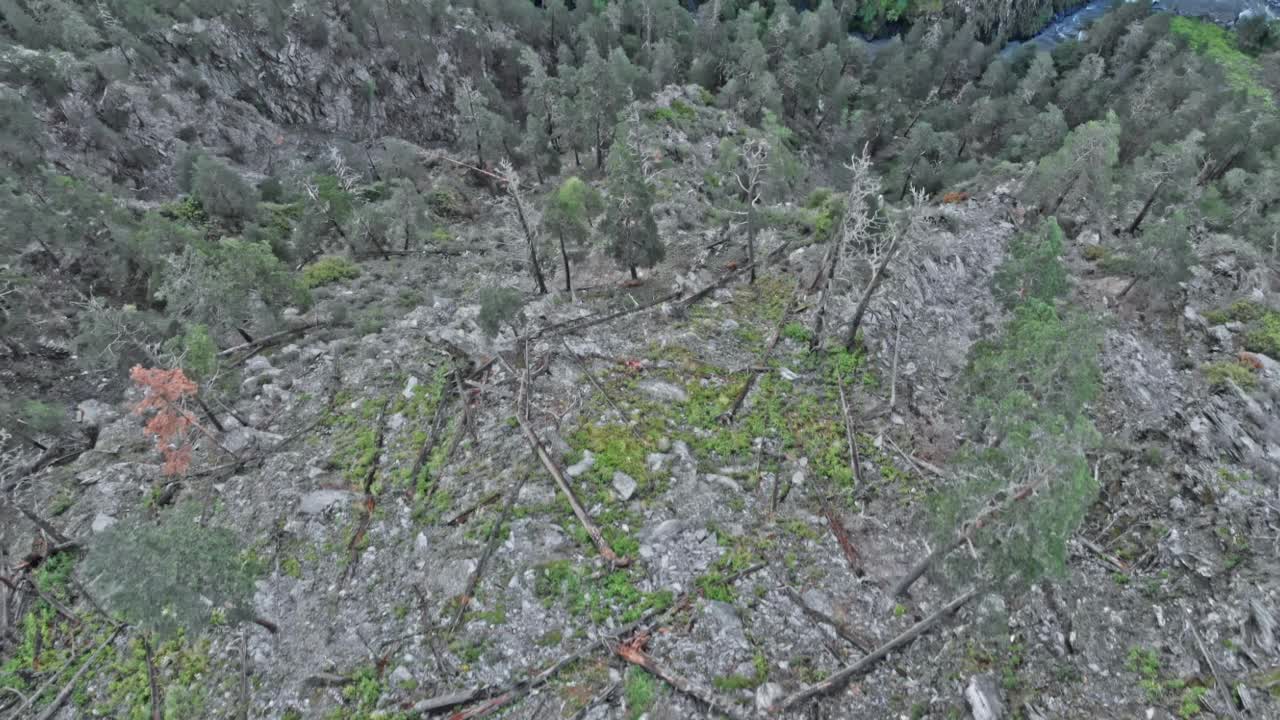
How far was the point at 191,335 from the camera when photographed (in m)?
22.7

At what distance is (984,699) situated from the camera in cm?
1569

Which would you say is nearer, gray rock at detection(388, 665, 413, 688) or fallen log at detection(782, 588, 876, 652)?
gray rock at detection(388, 665, 413, 688)

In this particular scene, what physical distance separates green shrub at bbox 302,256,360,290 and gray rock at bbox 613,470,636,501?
26176 mm

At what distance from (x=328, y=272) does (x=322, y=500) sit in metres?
21.0

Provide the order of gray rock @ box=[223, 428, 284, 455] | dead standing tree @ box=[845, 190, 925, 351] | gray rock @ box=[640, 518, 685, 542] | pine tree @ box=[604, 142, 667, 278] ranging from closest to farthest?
1. gray rock @ box=[640, 518, 685, 542]
2. dead standing tree @ box=[845, 190, 925, 351]
3. gray rock @ box=[223, 428, 284, 455]
4. pine tree @ box=[604, 142, 667, 278]

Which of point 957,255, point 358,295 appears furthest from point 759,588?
point 358,295

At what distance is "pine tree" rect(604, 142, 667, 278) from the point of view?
30625 mm

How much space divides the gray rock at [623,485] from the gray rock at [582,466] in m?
1.09

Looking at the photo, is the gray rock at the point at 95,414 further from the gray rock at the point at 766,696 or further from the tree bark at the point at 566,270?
the gray rock at the point at 766,696

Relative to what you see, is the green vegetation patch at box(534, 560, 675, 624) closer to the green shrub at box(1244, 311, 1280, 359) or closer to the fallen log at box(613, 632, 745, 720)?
the fallen log at box(613, 632, 745, 720)

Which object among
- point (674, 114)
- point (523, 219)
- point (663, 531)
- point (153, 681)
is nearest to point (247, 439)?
point (153, 681)

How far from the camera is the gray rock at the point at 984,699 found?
15586 millimetres

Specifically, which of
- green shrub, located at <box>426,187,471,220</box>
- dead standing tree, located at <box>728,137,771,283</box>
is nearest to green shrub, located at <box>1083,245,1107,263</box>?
dead standing tree, located at <box>728,137,771,283</box>

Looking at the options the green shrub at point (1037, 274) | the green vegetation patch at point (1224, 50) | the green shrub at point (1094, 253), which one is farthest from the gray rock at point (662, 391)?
the green vegetation patch at point (1224, 50)
